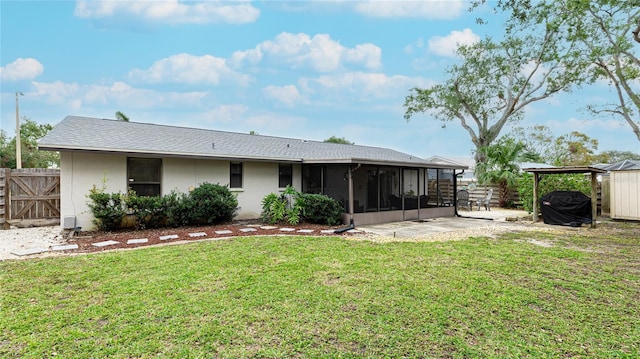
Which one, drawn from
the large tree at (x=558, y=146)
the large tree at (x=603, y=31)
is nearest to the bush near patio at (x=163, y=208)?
the large tree at (x=603, y=31)

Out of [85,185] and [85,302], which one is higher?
[85,185]

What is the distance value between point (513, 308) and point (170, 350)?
12.1 feet

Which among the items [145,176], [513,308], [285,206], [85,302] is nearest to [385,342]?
[513,308]

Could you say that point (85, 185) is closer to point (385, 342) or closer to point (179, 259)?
point (179, 259)

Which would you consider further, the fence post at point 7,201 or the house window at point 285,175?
the house window at point 285,175

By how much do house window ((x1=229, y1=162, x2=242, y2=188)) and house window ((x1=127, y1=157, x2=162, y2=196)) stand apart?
88.6 inches

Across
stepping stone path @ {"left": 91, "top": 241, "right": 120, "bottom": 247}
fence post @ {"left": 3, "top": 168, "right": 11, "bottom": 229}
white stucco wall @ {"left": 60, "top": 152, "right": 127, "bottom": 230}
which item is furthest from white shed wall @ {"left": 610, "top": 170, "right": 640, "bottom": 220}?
fence post @ {"left": 3, "top": 168, "right": 11, "bottom": 229}

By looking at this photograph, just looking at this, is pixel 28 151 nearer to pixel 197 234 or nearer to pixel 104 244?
pixel 104 244

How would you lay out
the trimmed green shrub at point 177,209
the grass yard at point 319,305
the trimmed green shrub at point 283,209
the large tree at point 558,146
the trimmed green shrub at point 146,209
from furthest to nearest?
1. the large tree at point 558,146
2. the trimmed green shrub at point 283,209
3. the trimmed green shrub at point 177,209
4. the trimmed green shrub at point 146,209
5. the grass yard at point 319,305

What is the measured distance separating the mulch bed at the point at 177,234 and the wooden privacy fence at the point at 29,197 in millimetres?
2579

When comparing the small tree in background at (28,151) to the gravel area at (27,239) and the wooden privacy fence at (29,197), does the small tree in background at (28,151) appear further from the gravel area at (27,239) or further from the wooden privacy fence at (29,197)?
the gravel area at (27,239)

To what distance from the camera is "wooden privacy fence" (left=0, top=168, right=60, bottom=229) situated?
9.05 meters

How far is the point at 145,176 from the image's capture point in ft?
31.0

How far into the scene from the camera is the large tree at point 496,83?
1970cm
